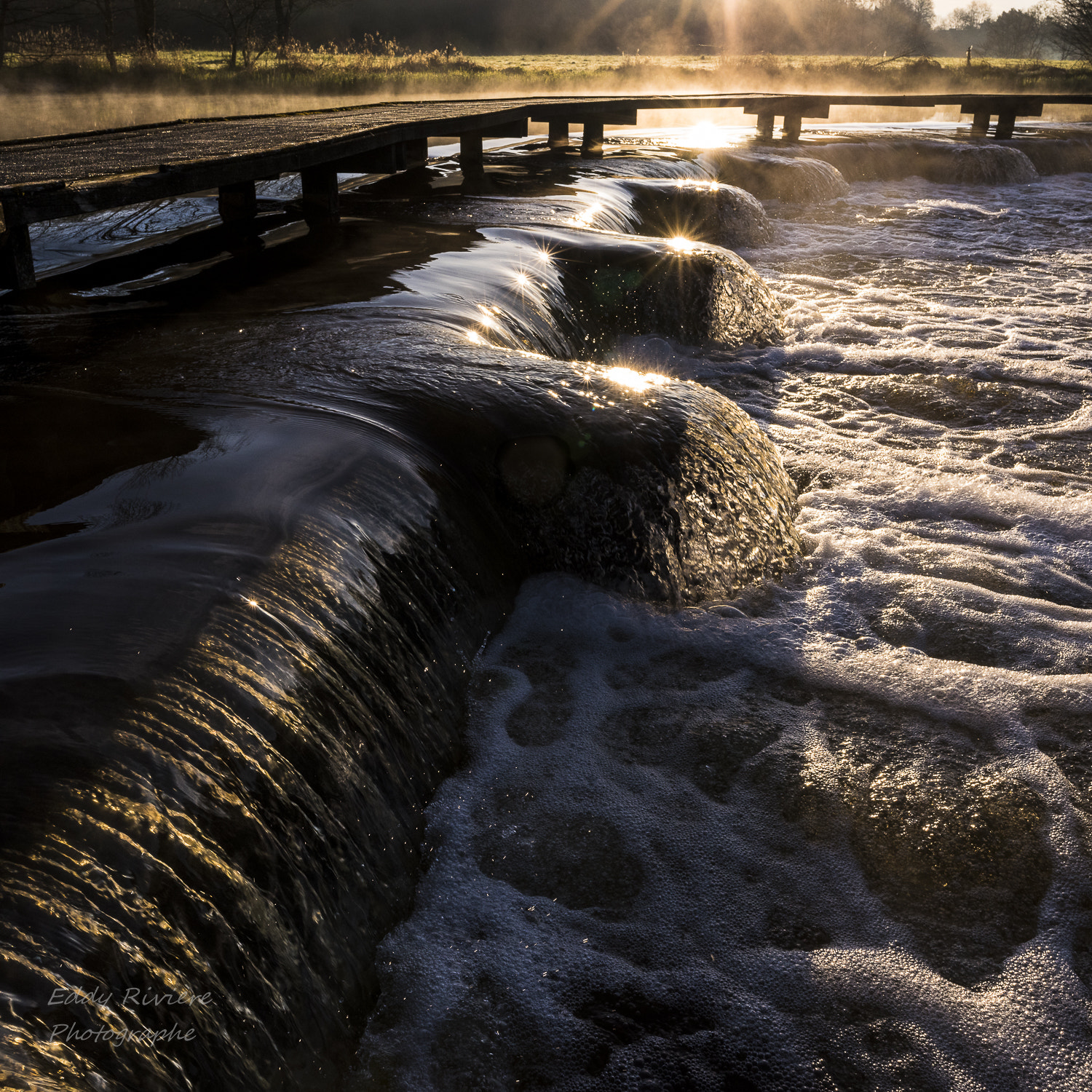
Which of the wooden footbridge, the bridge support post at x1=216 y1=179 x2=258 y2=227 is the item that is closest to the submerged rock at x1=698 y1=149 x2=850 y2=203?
the wooden footbridge

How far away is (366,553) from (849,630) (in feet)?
6.15

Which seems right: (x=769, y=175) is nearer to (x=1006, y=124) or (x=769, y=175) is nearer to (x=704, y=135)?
(x=704, y=135)

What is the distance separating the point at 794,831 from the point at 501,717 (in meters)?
0.91

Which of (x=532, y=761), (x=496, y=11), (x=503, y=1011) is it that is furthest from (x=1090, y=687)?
(x=496, y=11)

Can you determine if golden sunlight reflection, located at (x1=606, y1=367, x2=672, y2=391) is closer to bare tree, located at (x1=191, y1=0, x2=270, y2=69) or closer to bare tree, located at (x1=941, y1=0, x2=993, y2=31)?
bare tree, located at (x1=191, y1=0, x2=270, y2=69)

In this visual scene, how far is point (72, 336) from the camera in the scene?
3.94m

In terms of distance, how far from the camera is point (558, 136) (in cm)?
1327

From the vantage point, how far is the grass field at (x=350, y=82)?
16359 mm

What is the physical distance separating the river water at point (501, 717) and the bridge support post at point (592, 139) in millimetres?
8430

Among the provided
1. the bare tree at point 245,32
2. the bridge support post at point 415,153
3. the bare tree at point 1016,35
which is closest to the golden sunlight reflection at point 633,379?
the bridge support post at point 415,153

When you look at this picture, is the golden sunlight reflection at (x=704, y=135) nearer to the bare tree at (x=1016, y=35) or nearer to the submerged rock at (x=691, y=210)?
the submerged rock at (x=691, y=210)

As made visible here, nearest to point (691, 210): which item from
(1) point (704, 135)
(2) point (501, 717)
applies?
(2) point (501, 717)

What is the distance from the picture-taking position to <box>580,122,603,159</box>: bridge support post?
1244 centimetres

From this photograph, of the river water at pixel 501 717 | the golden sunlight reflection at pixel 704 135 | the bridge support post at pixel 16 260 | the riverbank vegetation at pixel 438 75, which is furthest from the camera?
the riverbank vegetation at pixel 438 75
